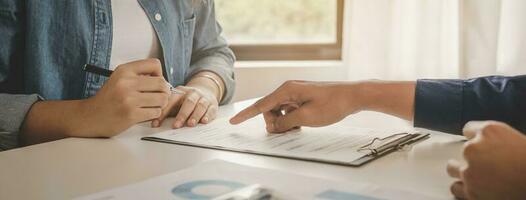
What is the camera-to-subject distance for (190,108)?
3.22ft

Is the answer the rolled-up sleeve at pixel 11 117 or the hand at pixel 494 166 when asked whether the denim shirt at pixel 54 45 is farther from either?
the hand at pixel 494 166

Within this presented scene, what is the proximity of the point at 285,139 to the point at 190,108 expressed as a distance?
239mm

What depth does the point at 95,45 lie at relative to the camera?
105 centimetres

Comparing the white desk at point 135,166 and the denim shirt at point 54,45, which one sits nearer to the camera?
the white desk at point 135,166

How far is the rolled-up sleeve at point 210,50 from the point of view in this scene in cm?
133

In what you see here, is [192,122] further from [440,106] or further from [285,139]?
[440,106]

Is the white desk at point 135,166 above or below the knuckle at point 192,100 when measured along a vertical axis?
below

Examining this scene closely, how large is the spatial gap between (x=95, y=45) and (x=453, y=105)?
66cm

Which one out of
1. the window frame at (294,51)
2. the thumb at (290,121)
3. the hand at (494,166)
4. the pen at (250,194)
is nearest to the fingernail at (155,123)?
the thumb at (290,121)

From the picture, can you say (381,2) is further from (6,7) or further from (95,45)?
(6,7)

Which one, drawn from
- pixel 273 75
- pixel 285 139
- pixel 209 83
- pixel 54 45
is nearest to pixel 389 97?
pixel 285 139

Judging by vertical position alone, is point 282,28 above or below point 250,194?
above

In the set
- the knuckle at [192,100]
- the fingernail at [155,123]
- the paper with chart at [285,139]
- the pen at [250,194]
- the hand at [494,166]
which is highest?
the hand at [494,166]

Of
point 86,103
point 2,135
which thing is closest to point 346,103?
point 86,103
